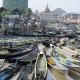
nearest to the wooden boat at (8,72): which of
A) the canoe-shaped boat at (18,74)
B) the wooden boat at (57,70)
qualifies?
the canoe-shaped boat at (18,74)

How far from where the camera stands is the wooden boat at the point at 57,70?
15848 millimetres

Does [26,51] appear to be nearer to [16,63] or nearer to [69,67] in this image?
[16,63]

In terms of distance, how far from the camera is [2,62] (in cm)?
1888

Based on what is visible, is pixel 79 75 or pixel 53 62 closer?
pixel 79 75

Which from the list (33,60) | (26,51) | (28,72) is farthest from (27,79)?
(26,51)

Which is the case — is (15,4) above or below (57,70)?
above

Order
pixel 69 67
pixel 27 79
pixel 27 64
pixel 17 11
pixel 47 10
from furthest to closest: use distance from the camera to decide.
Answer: pixel 47 10 < pixel 17 11 < pixel 27 64 < pixel 69 67 < pixel 27 79

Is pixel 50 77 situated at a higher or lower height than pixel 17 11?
lower

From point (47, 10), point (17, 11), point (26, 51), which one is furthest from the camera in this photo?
point (47, 10)

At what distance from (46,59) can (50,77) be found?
2323 millimetres

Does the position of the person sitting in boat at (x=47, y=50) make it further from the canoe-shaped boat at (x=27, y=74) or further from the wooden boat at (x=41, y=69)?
the canoe-shaped boat at (x=27, y=74)

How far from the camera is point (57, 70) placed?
1655 centimetres

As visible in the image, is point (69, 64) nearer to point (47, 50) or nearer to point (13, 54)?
point (13, 54)

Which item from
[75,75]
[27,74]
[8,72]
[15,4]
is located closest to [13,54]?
[8,72]
